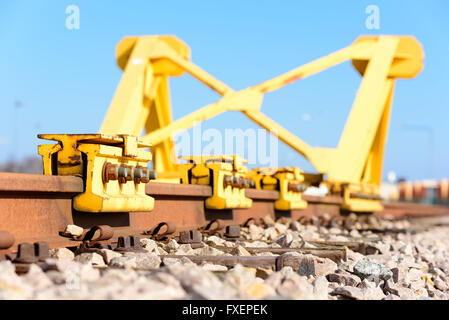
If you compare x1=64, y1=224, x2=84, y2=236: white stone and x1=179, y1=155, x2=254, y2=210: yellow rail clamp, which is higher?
x1=179, y1=155, x2=254, y2=210: yellow rail clamp

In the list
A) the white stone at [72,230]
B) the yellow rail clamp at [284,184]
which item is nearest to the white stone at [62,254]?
the white stone at [72,230]

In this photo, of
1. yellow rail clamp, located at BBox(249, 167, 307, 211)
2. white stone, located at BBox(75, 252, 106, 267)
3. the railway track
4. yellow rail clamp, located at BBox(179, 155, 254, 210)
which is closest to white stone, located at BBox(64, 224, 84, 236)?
the railway track

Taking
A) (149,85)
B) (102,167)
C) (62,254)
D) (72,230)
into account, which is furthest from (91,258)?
(149,85)

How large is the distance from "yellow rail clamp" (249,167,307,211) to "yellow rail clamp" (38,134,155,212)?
381 cm

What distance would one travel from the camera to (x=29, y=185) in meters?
3.49

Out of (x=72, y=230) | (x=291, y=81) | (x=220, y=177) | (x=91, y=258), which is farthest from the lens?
(x=291, y=81)

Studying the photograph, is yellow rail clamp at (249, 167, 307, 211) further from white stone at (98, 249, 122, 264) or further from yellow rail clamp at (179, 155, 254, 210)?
white stone at (98, 249, 122, 264)

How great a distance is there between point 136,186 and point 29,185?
0.95m

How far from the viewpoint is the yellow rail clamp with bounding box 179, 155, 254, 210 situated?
5852mm

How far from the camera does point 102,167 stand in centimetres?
393

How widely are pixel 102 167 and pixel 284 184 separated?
4.33 metres

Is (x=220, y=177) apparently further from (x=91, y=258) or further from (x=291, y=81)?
(x=291, y=81)

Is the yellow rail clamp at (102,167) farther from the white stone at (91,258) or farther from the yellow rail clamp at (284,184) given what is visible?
the yellow rail clamp at (284,184)

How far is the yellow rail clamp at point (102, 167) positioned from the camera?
3836 mm
